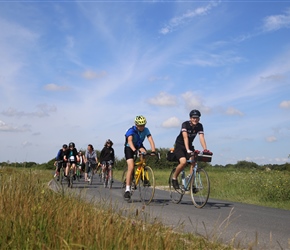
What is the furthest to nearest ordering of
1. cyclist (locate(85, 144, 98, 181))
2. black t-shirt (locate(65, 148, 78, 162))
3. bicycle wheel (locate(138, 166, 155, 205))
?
cyclist (locate(85, 144, 98, 181)), black t-shirt (locate(65, 148, 78, 162)), bicycle wheel (locate(138, 166, 155, 205))

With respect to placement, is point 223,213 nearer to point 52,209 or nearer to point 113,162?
point 52,209

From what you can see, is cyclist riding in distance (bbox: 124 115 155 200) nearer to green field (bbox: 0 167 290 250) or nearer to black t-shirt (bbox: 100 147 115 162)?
green field (bbox: 0 167 290 250)

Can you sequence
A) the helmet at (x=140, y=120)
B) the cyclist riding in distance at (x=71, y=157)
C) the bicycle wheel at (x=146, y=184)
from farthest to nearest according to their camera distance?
the cyclist riding in distance at (x=71, y=157) < the bicycle wheel at (x=146, y=184) < the helmet at (x=140, y=120)

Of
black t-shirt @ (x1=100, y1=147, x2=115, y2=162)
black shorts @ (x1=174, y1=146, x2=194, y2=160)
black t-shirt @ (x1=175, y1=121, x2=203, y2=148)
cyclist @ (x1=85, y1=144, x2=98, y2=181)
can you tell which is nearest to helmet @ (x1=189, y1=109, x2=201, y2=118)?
black t-shirt @ (x1=175, y1=121, x2=203, y2=148)

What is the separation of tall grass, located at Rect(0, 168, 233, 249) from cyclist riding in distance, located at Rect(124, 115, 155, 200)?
467 centimetres

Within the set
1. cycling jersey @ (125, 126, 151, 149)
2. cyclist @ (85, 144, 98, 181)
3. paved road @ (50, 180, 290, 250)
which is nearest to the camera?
paved road @ (50, 180, 290, 250)

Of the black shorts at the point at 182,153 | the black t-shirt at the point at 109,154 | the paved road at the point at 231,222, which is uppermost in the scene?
the black t-shirt at the point at 109,154

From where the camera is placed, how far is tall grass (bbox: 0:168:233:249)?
3789 mm

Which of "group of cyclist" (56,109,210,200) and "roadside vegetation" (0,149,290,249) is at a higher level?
"group of cyclist" (56,109,210,200)

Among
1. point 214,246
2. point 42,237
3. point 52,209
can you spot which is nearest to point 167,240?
point 214,246

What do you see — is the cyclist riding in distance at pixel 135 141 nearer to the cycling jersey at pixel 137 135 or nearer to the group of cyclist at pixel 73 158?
the cycling jersey at pixel 137 135

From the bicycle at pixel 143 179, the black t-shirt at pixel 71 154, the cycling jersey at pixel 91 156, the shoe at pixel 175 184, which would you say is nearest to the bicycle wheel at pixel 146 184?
the bicycle at pixel 143 179

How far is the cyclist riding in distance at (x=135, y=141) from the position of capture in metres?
10.7

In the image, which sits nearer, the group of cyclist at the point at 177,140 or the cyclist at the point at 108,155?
the group of cyclist at the point at 177,140
